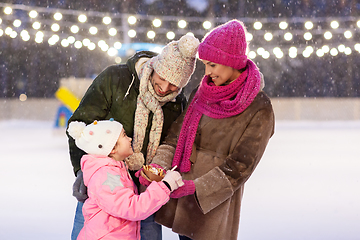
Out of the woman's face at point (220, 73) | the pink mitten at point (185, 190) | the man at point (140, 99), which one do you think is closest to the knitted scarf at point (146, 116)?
the man at point (140, 99)

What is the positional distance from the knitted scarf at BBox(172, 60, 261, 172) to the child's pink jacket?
29 cm

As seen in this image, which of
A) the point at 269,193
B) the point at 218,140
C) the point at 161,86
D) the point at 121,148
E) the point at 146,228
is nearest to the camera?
the point at 121,148

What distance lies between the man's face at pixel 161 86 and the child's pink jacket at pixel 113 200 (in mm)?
401

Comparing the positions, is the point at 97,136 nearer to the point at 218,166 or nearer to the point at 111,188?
the point at 111,188

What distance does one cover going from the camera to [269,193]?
4090 millimetres

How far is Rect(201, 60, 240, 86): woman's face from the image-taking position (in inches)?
65.6

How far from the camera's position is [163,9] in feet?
37.1

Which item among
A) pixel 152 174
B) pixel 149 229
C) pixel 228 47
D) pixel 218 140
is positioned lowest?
pixel 149 229

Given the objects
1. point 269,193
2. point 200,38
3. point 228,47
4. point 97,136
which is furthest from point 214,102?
point 200,38

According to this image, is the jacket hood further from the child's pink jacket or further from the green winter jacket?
the green winter jacket

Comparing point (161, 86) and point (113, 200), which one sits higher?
point (161, 86)

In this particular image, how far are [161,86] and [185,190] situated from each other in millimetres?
518

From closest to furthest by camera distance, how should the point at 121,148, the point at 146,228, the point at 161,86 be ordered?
the point at 121,148, the point at 161,86, the point at 146,228

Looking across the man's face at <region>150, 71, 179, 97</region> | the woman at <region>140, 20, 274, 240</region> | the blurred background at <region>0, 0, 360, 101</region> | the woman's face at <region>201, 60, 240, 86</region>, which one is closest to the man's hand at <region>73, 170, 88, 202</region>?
the woman at <region>140, 20, 274, 240</region>
